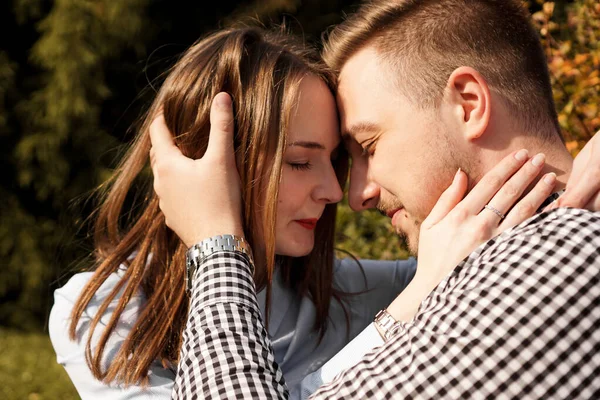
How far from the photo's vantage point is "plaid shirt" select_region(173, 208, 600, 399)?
5.50 feet

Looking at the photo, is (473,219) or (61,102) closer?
(473,219)

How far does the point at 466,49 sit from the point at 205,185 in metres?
1.02

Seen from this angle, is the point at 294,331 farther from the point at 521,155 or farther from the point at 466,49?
the point at 466,49

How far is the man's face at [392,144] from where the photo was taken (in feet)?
8.25

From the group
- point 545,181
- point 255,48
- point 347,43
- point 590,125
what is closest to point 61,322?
point 255,48

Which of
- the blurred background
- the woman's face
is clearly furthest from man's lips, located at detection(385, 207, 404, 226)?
the blurred background

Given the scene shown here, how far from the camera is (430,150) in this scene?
8.21ft

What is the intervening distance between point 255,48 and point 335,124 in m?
0.44

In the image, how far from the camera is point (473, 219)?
7.21 feet

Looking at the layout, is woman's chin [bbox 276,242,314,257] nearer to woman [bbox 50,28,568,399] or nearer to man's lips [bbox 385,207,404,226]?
woman [bbox 50,28,568,399]

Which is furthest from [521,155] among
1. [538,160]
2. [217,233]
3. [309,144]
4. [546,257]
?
[217,233]

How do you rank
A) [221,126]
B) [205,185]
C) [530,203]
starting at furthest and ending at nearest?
[221,126], [205,185], [530,203]

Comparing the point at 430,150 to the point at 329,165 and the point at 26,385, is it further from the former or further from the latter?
the point at 26,385

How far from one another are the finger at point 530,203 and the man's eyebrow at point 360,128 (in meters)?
0.65
